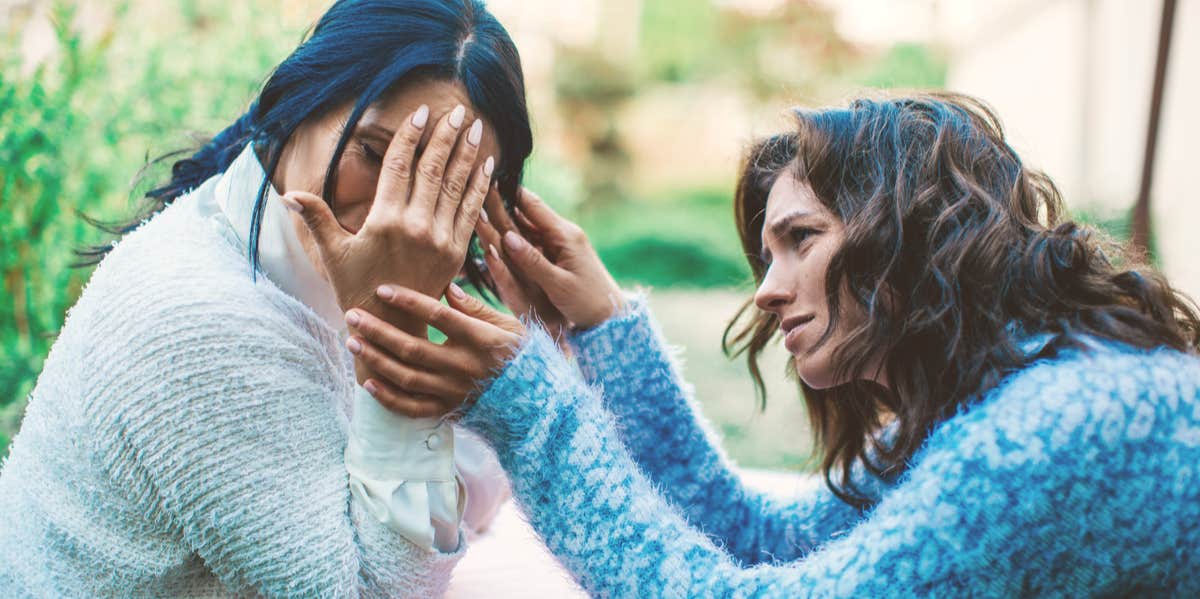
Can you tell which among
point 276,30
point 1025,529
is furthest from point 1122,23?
point 1025,529

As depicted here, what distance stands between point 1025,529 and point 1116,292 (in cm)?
46

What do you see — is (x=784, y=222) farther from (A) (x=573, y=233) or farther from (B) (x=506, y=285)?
(B) (x=506, y=285)

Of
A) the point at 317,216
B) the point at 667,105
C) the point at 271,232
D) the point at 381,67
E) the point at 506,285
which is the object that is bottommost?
the point at 667,105

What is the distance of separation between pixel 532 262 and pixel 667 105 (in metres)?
15.3

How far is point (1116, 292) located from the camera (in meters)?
1.46

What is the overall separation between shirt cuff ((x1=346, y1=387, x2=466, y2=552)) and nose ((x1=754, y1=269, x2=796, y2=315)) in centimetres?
63

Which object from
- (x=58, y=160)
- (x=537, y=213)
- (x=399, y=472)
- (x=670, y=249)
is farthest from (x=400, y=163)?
(x=670, y=249)

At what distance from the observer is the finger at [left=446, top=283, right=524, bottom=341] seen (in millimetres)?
1545

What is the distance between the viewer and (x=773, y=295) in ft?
5.53

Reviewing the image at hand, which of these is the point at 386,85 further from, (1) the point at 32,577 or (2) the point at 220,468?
(1) the point at 32,577

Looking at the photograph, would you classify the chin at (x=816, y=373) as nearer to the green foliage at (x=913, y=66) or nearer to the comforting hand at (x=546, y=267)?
the comforting hand at (x=546, y=267)

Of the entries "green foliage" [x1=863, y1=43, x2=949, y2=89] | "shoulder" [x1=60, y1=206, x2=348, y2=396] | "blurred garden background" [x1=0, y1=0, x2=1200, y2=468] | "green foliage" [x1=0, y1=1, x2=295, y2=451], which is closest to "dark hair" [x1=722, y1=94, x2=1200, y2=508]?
Answer: "blurred garden background" [x1=0, y1=0, x2=1200, y2=468]

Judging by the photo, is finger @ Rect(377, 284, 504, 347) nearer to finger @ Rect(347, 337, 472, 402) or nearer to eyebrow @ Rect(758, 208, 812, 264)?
finger @ Rect(347, 337, 472, 402)

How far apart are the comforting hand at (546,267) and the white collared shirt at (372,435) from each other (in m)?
0.38
